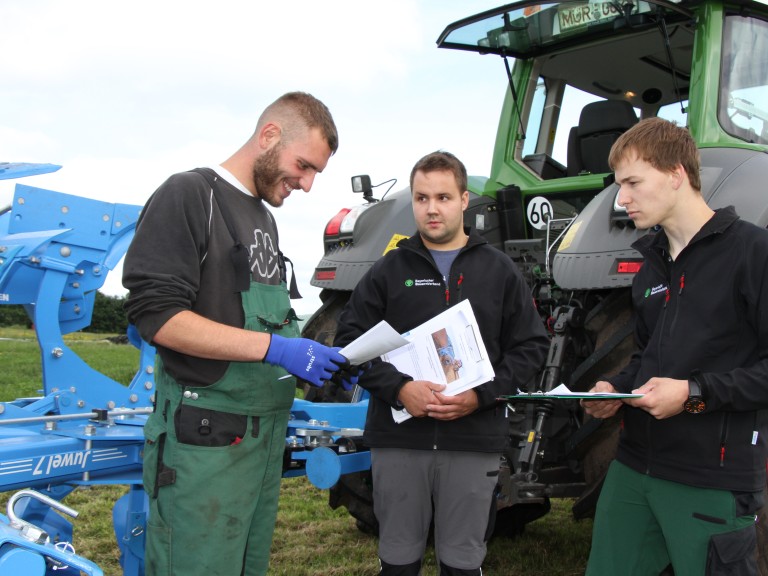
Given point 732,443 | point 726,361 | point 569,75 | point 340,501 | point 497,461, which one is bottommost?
point 340,501

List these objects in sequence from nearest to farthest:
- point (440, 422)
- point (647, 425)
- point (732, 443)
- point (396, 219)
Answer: point (732, 443) < point (647, 425) < point (440, 422) < point (396, 219)

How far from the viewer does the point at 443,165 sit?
2840 millimetres

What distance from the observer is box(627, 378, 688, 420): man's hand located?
2133mm

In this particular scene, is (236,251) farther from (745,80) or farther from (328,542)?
(745,80)

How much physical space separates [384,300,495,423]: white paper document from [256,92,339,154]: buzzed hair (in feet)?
2.21

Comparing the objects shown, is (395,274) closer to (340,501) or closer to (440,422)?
(440,422)

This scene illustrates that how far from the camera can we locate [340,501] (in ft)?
12.1

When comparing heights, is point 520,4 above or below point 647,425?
above

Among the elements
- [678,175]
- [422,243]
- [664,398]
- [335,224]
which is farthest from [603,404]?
[335,224]

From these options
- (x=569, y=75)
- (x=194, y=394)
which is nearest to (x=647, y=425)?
(x=194, y=394)

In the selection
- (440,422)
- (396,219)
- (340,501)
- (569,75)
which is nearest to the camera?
(440,422)

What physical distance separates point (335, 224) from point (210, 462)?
7.36 feet

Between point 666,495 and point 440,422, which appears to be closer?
point 666,495

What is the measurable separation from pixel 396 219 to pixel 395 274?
4.31 feet
